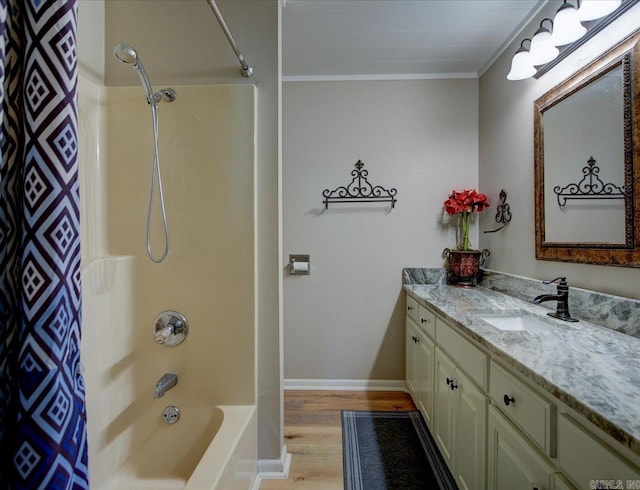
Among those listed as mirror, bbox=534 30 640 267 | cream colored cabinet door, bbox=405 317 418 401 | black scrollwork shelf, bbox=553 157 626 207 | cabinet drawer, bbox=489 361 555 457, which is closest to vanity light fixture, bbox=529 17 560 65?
mirror, bbox=534 30 640 267

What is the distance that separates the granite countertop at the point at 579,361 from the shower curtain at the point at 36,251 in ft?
3.53

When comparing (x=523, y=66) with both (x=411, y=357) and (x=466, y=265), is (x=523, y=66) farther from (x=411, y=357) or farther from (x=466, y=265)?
(x=411, y=357)

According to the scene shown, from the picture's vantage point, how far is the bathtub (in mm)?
1265

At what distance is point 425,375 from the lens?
1.89m

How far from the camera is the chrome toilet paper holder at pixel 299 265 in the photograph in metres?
2.43

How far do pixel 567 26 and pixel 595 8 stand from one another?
147 mm

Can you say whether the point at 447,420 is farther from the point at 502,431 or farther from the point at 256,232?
the point at 256,232

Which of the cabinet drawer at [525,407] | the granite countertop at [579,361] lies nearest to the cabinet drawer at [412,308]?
the granite countertop at [579,361]

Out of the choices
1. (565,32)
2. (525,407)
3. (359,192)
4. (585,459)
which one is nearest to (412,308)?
(359,192)

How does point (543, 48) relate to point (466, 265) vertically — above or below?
above

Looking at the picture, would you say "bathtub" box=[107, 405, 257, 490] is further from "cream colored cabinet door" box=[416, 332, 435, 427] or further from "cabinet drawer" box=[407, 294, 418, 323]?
"cabinet drawer" box=[407, 294, 418, 323]

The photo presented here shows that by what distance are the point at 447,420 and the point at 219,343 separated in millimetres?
1196

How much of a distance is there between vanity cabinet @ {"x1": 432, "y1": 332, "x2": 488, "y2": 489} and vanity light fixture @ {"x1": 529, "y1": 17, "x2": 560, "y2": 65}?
5.34 feet

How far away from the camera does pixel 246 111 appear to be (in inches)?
56.6
